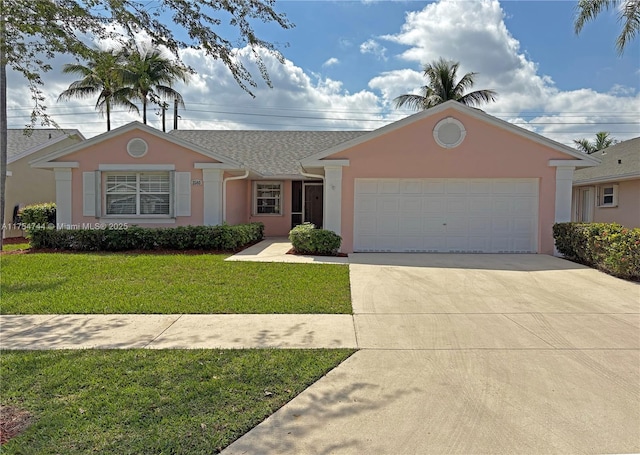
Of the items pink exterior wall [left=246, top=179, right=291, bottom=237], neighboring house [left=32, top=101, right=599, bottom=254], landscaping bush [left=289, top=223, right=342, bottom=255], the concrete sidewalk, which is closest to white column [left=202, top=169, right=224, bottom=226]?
neighboring house [left=32, top=101, right=599, bottom=254]

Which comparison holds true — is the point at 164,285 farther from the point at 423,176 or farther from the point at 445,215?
the point at 445,215

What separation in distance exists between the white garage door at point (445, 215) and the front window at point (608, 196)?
6491 millimetres

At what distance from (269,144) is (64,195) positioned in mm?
9289

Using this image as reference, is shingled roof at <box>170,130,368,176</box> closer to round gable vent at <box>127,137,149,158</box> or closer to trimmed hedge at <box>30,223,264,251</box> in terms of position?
round gable vent at <box>127,137,149,158</box>

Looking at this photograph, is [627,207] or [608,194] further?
[608,194]

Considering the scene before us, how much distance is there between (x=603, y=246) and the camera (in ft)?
30.0

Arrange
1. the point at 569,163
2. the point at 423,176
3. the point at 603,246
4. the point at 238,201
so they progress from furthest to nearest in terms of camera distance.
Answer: the point at 238,201 → the point at 423,176 → the point at 569,163 → the point at 603,246

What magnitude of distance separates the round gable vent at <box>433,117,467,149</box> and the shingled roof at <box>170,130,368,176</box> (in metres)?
6.20

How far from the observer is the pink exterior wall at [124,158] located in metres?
13.4

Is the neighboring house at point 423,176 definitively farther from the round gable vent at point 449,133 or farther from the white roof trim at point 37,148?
the white roof trim at point 37,148

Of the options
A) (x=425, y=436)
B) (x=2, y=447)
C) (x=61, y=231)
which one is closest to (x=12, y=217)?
(x=61, y=231)

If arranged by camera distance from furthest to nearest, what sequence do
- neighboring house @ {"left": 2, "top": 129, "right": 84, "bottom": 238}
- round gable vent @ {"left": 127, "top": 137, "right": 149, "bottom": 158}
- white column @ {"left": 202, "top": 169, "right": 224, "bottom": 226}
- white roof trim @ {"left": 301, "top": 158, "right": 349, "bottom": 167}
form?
1. neighboring house @ {"left": 2, "top": 129, "right": 84, "bottom": 238}
2. white column @ {"left": 202, "top": 169, "right": 224, "bottom": 226}
3. round gable vent @ {"left": 127, "top": 137, "right": 149, "bottom": 158}
4. white roof trim @ {"left": 301, "top": 158, "right": 349, "bottom": 167}

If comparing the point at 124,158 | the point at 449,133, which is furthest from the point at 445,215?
the point at 124,158

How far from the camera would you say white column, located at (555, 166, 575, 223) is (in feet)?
39.1
